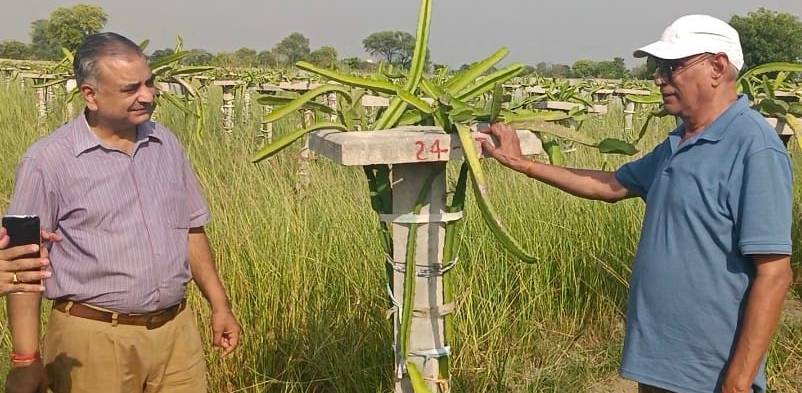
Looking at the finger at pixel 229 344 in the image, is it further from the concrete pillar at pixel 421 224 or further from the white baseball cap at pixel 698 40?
the white baseball cap at pixel 698 40

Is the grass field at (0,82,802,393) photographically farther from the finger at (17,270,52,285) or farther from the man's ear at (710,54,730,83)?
the man's ear at (710,54,730,83)

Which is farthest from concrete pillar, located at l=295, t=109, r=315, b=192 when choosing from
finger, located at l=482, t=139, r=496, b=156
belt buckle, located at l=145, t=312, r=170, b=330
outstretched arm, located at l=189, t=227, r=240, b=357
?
finger, located at l=482, t=139, r=496, b=156

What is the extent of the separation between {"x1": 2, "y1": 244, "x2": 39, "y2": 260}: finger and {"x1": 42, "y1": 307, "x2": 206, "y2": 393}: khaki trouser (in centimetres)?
49

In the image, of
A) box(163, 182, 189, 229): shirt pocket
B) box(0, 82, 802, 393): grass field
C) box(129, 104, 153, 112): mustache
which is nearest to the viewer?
box(129, 104, 153, 112): mustache

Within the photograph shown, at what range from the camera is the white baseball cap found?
1.64 m

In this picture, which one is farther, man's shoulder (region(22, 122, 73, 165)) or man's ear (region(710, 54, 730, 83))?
man's shoulder (region(22, 122, 73, 165))

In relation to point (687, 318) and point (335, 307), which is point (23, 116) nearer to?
point (335, 307)

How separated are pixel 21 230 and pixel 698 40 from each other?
1.44 meters

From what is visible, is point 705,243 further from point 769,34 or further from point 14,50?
point 14,50

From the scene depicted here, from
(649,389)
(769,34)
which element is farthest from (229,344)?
(769,34)

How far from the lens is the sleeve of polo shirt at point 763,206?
1.53 m

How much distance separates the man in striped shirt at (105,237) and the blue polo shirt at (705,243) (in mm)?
1190

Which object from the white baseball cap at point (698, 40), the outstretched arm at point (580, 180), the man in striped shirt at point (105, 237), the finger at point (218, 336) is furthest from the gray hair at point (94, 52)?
the white baseball cap at point (698, 40)

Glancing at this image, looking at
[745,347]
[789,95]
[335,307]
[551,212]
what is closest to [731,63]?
[745,347]
